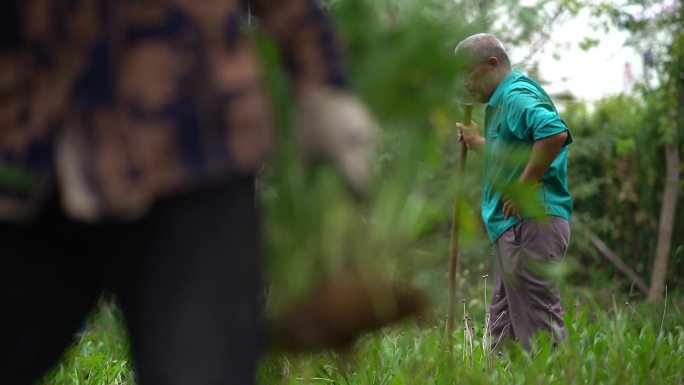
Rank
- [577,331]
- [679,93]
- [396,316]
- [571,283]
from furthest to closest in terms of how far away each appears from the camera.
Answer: [571,283], [679,93], [577,331], [396,316]

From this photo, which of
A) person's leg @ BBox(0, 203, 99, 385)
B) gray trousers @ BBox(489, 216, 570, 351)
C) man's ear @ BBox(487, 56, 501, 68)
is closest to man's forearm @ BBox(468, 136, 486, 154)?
person's leg @ BBox(0, 203, 99, 385)

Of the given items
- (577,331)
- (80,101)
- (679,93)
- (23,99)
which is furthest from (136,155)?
(679,93)

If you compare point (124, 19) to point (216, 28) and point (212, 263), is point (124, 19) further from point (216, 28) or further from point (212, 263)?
point (212, 263)

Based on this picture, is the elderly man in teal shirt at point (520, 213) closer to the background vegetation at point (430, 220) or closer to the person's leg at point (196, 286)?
the background vegetation at point (430, 220)

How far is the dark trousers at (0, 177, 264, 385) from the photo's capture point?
1453 millimetres

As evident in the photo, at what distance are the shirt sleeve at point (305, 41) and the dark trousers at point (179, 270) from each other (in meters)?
0.19

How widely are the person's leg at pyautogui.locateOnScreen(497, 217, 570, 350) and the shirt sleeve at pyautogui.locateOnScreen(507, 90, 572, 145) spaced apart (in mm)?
454

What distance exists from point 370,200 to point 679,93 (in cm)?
961

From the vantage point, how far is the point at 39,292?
1.59 m

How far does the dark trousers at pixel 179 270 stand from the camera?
1.45 m

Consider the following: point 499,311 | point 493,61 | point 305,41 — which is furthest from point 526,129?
point 305,41

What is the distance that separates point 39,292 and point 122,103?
346mm

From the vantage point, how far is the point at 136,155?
4.64 ft

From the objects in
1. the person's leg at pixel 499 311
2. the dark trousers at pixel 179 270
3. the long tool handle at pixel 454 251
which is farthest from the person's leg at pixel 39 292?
the person's leg at pixel 499 311
